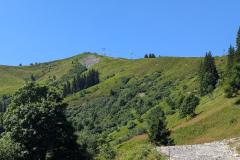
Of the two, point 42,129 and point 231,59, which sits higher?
point 231,59

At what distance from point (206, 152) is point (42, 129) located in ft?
68.9

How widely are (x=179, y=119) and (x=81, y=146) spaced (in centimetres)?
5934

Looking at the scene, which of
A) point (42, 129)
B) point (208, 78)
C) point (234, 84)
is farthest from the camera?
point (208, 78)

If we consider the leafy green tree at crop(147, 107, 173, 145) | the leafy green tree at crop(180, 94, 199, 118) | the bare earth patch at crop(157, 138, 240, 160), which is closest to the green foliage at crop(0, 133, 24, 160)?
the bare earth patch at crop(157, 138, 240, 160)

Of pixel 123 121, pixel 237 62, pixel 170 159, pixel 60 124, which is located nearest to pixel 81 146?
pixel 60 124

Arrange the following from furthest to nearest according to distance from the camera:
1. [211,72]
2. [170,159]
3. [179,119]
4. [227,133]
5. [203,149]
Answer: [211,72] → [179,119] → [227,133] → [203,149] → [170,159]

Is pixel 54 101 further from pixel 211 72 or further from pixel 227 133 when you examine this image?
pixel 211 72

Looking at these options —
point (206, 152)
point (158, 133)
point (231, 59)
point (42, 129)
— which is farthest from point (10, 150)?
point (231, 59)

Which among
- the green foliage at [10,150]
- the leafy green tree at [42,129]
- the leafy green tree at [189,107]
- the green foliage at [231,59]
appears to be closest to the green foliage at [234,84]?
the green foliage at [231,59]

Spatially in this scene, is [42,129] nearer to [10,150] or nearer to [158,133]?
[10,150]

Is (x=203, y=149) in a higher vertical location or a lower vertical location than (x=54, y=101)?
lower

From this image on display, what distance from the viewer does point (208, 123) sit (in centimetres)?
10212

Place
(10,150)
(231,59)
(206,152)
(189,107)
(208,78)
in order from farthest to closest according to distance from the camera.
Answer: (208,78) → (231,59) → (189,107) → (10,150) → (206,152)

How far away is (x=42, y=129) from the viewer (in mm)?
68688
